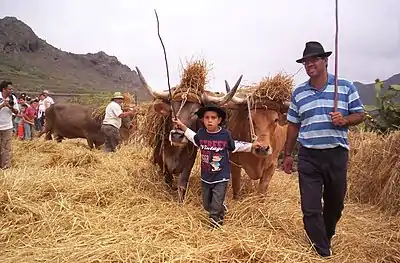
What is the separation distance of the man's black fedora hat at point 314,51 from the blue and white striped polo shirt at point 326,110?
0.79 feet

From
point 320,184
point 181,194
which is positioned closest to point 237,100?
point 181,194

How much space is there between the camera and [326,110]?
13.3ft

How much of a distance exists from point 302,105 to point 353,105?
48 centimetres

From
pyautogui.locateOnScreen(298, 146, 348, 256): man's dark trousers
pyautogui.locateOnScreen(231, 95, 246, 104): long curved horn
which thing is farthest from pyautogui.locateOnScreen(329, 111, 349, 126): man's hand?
pyautogui.locateOnScreen(231, 95, 246, 104): long curved horn

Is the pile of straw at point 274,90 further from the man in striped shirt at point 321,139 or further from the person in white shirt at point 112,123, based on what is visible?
the person in white shirt at point 112,123

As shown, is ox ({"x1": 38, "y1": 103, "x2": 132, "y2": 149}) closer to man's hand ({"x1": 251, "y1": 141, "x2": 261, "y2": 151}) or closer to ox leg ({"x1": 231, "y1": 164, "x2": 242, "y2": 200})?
ox leg ({"x1": 231, "y1": 164, "x2": 242, "y2": 200})

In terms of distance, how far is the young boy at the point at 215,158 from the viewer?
4809mm

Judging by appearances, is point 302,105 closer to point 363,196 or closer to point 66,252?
point 66,252

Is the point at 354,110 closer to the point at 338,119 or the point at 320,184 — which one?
the point at 338,119

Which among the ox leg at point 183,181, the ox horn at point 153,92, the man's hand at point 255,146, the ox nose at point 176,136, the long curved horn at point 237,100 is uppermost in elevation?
the ox horn at point 153,92

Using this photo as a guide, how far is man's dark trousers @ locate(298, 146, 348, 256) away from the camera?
13.4 ft

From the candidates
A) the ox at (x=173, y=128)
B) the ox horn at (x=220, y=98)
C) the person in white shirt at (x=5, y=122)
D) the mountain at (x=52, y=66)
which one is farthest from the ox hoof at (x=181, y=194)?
the mountain at (x=52, y=66)

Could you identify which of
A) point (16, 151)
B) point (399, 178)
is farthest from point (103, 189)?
point (16, 151)

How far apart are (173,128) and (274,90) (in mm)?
1429
